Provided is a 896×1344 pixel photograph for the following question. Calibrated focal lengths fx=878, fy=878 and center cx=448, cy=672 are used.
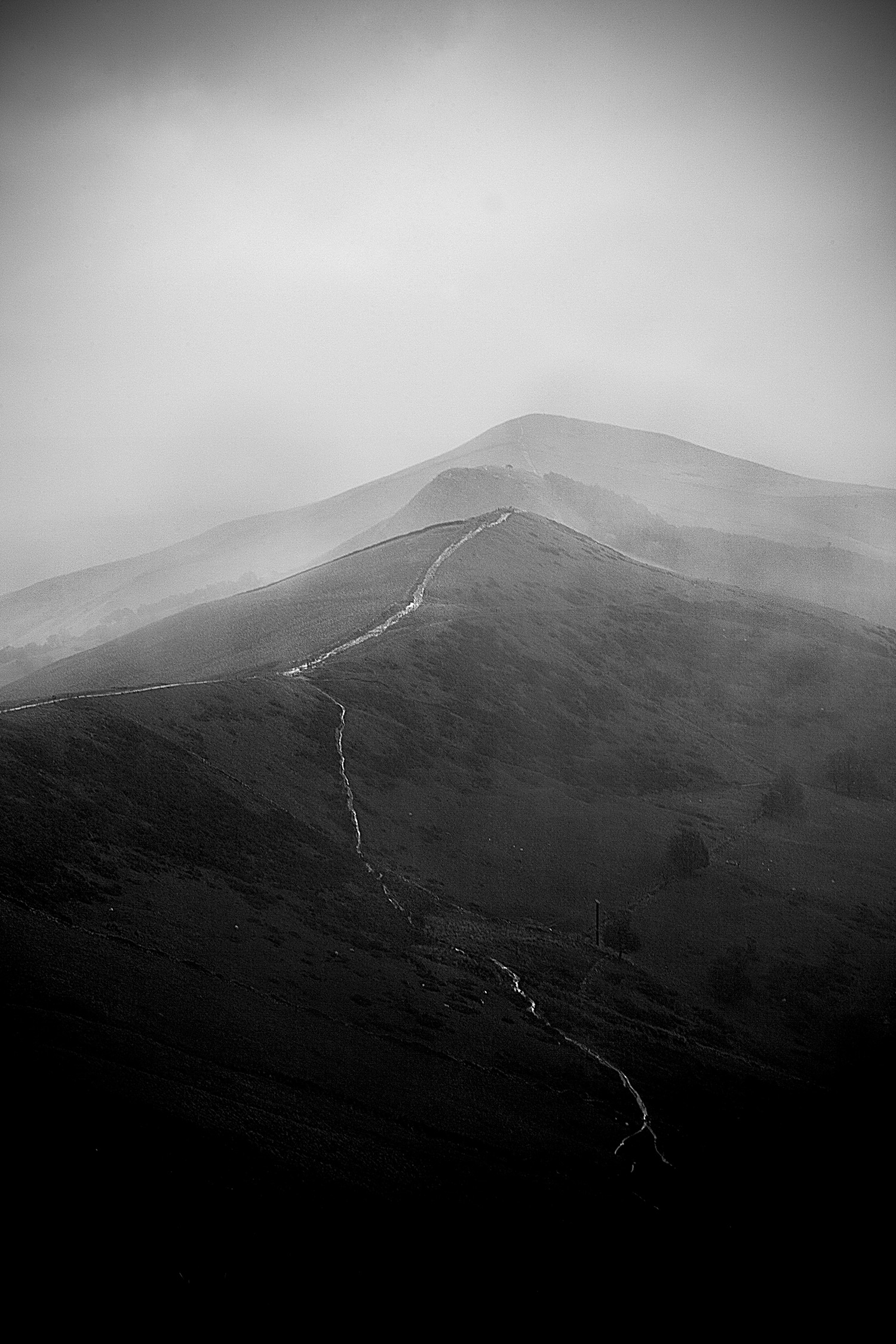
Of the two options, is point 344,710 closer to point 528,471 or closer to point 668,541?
point 668,541

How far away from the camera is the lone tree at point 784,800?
55.2 meters

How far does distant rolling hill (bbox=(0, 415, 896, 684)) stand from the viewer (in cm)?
15100

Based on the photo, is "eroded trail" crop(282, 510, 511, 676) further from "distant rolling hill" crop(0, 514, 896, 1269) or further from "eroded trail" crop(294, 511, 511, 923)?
"distant rolling hill" crop(0, 514, 896, 1269)

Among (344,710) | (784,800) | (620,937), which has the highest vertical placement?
(344,710)

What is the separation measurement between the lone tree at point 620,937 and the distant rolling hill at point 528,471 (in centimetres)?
10966

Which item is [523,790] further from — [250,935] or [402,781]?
[250,935]

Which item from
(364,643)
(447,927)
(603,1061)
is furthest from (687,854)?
(364,643)

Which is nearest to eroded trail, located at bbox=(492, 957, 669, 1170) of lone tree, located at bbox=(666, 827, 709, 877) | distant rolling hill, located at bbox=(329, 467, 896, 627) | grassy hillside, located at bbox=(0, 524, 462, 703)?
lone tree, located at bbox=(666, 827, 709, 877)

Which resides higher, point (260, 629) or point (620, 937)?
point (260, 629)

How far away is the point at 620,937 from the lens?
134 feet

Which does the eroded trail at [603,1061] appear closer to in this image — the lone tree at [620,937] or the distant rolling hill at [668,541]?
the lone tree at [620,937]

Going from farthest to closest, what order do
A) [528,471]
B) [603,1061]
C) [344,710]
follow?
[528,471]
[344,710]
[603,1061]

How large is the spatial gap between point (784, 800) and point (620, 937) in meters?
20.6

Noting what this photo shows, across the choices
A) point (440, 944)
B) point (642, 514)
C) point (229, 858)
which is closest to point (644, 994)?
point (440, 944)
